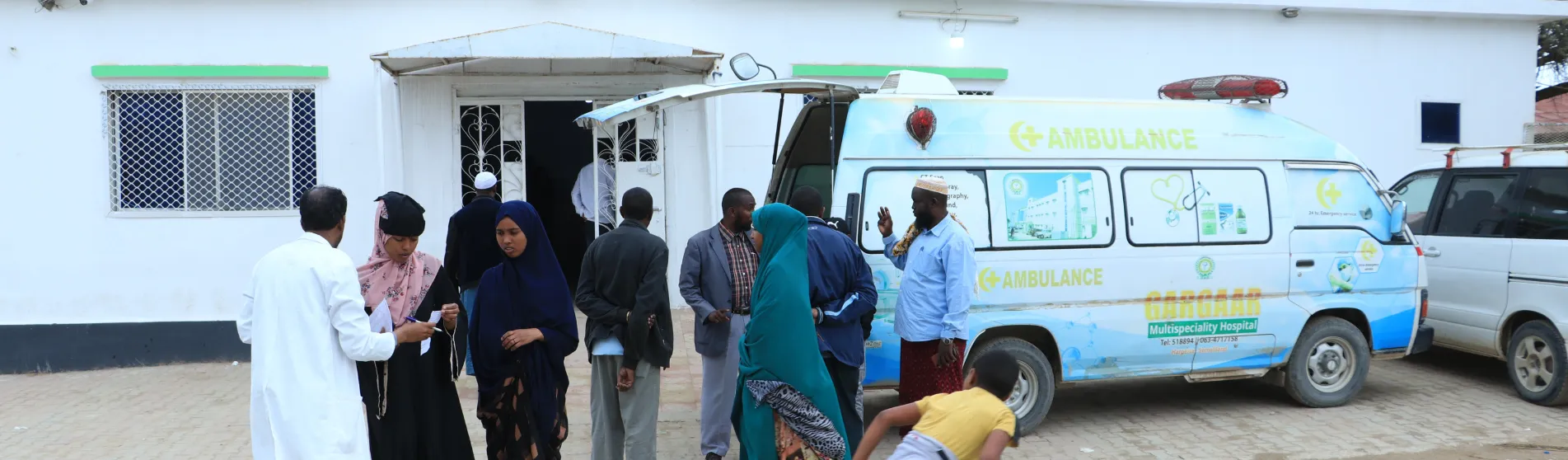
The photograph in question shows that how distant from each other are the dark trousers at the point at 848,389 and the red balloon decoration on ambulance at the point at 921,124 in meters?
1.36

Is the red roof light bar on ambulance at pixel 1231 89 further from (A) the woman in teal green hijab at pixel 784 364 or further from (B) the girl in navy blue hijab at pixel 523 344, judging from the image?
(B) the girl in navy blue hijab at pixel 523 344

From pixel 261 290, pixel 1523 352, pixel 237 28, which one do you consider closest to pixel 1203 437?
pixel 1523 352

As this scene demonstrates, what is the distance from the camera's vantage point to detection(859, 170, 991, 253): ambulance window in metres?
5.70

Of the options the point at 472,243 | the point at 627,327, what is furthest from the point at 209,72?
the point at 627,327

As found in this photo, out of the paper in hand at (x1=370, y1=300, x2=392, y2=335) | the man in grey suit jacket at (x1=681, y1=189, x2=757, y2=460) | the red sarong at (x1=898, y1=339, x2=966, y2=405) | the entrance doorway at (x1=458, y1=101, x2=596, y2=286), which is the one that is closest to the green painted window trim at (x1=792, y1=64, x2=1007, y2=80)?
the entrance doorway at (x1=458, y1=101, x2=596, y2=286)

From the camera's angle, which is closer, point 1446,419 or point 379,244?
point 379,244

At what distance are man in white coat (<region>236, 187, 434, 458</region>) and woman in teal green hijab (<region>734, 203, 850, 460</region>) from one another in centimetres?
141

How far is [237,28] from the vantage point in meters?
8.70

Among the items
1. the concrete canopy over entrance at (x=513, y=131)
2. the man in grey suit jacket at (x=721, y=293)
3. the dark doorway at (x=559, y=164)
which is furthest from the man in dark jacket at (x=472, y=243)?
the dark doorway at (x=559, y=164)

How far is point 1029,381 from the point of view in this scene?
6070 millimetres

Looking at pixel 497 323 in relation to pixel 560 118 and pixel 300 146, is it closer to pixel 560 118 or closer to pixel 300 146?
pixel 300 146

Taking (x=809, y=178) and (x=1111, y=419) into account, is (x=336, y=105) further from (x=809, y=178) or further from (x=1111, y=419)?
(x=1111, y=419)

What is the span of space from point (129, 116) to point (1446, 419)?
398 inches

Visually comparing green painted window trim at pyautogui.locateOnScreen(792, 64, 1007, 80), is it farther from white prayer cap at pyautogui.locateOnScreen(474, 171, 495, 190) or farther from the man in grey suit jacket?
the man in grey suit jacket
